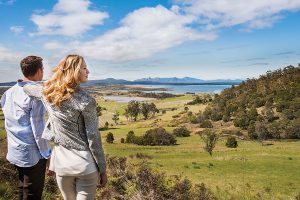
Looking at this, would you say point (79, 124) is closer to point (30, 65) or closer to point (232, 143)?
point (30, 65)

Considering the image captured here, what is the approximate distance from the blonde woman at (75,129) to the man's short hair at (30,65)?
828mm

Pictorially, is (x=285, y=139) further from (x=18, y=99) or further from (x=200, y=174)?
(x=18, y=99)

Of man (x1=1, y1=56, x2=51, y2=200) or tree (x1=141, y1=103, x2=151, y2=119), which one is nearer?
man (x1=1, y1=56, x2=51, y2=200)

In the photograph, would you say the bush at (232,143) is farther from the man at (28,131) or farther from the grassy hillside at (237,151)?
the man at (28,131)

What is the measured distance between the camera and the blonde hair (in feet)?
14.8

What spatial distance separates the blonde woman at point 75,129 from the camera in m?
4.55

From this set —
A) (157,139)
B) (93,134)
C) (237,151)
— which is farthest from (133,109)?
(93,134)

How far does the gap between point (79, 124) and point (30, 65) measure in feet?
4.61

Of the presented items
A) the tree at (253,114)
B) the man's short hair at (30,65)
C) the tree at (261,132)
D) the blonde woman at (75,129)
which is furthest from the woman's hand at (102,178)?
the tree at (253,114)

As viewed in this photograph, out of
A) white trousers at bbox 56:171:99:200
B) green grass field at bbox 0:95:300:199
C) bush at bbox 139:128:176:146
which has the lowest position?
bush at bbox 139:128:176:146

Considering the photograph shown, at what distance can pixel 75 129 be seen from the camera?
4.69m

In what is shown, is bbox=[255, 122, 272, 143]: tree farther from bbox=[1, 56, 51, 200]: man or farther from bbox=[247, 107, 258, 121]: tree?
bbox=[1, 56, 51, 200]: man

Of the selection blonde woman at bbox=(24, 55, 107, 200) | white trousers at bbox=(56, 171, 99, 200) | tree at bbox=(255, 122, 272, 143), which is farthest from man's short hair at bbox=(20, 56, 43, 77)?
tree at bbox=(255, 122, 272, 143)

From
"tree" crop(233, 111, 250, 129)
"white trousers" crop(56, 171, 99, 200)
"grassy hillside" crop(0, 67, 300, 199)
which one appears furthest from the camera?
"tree" crop(233, 111, 250, 129)
